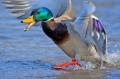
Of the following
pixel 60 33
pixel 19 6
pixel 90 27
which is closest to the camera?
pixel 90 27

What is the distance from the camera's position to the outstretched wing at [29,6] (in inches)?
333

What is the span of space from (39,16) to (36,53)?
157 cm

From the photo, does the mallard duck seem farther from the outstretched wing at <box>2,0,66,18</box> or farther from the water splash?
the outstretched wing at <box>2,0,66,18</box>

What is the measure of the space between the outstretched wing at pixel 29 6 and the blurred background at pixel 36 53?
0.78 meters

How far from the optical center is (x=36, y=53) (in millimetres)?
9148

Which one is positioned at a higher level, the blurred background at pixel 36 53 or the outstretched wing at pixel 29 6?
the outstretched wing at pixel 29 6

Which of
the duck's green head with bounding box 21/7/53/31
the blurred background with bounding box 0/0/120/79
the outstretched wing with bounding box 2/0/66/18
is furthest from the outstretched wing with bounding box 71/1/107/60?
the outstretched wing with bounding box 2/0/66/18

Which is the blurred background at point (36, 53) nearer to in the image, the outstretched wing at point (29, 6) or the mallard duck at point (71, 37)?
the mallard duck at point (71, 37)

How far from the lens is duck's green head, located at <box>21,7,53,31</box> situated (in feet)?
25.0

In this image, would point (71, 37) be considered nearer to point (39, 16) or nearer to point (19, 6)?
point (39, 16)

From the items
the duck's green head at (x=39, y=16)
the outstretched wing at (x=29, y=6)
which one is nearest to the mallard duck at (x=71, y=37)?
the duck's green head at (x=39, y=16)

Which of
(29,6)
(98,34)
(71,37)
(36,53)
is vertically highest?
(29,6)

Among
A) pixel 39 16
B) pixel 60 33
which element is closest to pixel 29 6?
pixel 39 16

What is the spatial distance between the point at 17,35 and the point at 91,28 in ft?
13.1
